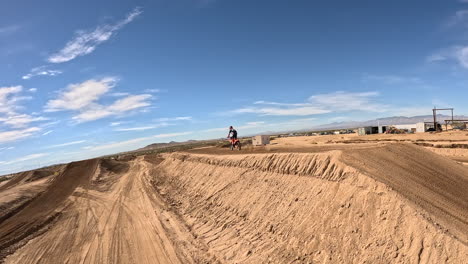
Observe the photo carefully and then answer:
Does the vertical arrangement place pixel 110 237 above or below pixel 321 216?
below

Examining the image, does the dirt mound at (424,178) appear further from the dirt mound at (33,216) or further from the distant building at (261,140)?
the distant building at (261,140)

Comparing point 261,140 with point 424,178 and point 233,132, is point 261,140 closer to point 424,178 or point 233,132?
point 233,132

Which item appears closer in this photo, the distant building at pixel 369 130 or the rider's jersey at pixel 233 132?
the rider's jersey at pixel 233 132

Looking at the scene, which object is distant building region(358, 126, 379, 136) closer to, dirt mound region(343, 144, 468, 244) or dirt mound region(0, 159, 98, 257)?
dirt mound region(343, 144, 468, 244)

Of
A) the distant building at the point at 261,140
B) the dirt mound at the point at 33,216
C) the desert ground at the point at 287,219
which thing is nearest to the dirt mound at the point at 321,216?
the desert ground at the point at 287,219

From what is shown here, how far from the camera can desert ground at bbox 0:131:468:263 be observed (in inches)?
277

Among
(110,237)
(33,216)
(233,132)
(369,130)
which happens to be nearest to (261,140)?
(233,132)

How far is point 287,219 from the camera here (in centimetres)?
1003

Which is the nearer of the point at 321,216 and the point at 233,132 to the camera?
the point at 321,216

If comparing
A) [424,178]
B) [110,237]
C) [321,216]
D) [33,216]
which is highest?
[424,178]

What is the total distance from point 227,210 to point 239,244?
12.0ft

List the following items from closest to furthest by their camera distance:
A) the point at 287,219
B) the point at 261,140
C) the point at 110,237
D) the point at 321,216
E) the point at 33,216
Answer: the point at 321,216 < the point at 287,219 < the point at 110,237 < the point at 33,216 < the point at 261,140

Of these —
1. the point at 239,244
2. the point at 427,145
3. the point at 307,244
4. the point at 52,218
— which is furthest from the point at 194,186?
the point at 427,145

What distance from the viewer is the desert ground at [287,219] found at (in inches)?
277
